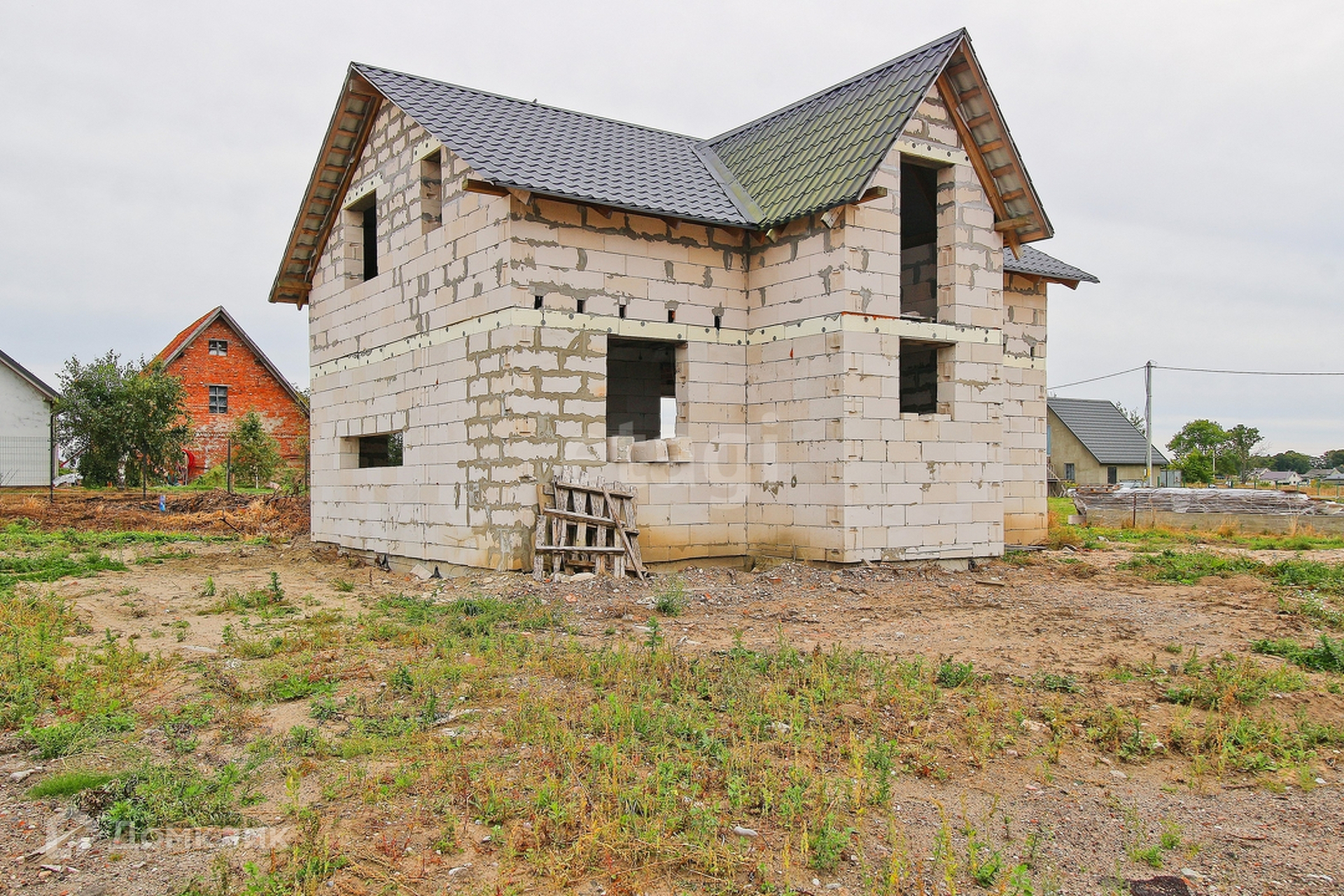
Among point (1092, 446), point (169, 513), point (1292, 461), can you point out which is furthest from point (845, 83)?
point (1292, 461)

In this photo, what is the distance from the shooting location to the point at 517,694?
21.8ft

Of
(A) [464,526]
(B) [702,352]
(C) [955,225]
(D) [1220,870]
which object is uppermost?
(C) [955,225]

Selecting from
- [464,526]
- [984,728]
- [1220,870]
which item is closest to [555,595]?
[464,526]

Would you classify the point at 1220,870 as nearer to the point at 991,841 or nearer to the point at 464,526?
the point at 991,841

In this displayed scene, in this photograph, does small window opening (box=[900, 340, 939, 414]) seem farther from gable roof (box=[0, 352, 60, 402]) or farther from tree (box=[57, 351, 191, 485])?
gable roof (box=[0, 352, 60, 402])

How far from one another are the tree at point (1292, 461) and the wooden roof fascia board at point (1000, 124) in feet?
308

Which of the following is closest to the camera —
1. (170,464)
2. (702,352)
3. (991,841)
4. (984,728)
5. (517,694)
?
(991,841)

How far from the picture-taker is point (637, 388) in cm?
1766

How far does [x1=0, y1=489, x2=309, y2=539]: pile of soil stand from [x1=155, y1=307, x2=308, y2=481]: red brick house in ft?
29.2

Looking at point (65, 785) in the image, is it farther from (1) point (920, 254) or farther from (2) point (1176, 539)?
(2) point (1176, 539)

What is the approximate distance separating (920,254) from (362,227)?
9.86m

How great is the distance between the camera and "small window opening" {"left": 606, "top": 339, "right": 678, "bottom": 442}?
17.4m

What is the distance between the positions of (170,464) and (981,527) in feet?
89.6

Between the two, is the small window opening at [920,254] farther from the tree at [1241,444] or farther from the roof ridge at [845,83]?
the tree at [1241,444]
